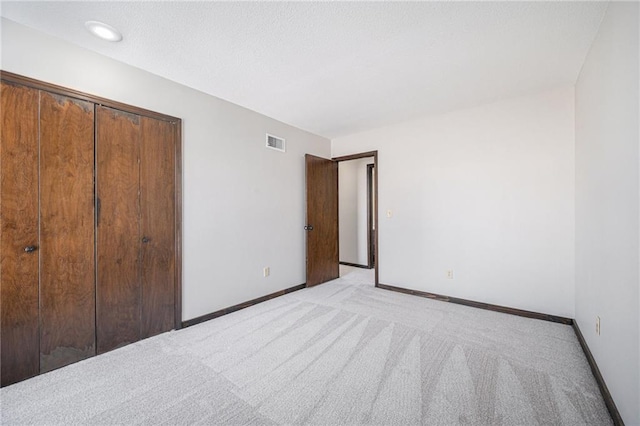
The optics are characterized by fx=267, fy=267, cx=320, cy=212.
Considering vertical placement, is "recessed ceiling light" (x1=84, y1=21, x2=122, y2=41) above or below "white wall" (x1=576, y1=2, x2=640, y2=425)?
above

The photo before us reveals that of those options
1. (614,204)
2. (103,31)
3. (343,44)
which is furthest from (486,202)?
(103,31)

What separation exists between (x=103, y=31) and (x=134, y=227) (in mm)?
1495

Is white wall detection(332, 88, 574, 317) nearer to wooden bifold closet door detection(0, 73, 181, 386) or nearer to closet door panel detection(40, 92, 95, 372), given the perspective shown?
wooden bifold closet door detection(0, 73, 181, 386)

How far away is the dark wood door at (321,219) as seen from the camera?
4105mm

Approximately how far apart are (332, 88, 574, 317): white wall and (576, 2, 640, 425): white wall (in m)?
0.57

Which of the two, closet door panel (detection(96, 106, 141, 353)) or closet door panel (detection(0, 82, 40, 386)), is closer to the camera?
closet door panel (detection(0, 82, 40, 386))

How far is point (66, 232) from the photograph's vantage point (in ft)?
6.62

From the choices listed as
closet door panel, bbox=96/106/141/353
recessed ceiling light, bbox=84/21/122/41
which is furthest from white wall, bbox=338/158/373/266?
recessed ceiling light, bbox=84/21/122/41

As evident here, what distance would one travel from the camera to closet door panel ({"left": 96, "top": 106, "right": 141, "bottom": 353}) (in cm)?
219

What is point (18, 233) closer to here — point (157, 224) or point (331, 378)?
point (157, 224)

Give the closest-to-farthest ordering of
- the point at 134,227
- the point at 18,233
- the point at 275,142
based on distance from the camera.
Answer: the point at 18,233, the point at 134,227, the point at 275,142

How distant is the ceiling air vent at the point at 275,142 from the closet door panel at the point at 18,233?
215cm

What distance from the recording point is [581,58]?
86.2 inches

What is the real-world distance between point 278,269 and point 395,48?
285 centimetres
